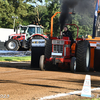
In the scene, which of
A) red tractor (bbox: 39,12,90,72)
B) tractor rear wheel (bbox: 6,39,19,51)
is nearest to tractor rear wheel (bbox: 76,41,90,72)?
red tractor (bbox: 39,12,90,72)

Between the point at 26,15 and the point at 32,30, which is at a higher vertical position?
the point at 26,15

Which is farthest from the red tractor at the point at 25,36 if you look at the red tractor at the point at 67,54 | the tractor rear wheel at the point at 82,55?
the tractor rear wheel at the point at 82,55

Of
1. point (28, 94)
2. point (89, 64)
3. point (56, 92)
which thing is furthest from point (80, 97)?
point (89, 64)

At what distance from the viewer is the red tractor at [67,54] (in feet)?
32.5

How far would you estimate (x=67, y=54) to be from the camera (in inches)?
402

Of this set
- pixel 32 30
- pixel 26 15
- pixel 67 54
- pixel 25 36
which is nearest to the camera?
pixel 67 54

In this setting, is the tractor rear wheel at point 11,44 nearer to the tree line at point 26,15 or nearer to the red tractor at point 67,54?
the red tractor at point 67,54

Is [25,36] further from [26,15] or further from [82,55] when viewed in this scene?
[26,15]

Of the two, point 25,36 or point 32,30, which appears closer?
point 25,36

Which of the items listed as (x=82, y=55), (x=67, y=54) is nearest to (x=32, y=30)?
(x=67, y=54)

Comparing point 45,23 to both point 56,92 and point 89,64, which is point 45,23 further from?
point 56,92

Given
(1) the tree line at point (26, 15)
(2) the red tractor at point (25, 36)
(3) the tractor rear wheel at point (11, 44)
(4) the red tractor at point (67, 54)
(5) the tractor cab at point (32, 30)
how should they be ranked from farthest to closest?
1. (1) the tree line at point (26, 15)
2. (3) the tractor rear wheel at point (11, 44)
3. (5) the tractor cab at point (32, 30)
4. (2) the red tractor at point (25, 36)
5. (4) the red tractor at point (67, 54)

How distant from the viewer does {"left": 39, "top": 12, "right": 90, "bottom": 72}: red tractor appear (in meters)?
9.91

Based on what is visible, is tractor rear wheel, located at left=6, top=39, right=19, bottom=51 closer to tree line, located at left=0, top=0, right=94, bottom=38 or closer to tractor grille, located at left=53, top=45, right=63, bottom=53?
tractor grille, located at left=53, top=45, right=63, bottom=53
